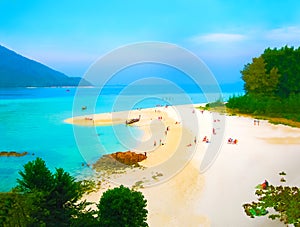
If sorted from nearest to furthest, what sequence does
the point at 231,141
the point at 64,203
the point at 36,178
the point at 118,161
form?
the point at 36,178
the point at 64,203
the point at 118,161
the point at 231,141

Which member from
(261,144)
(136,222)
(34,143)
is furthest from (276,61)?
(136,222)

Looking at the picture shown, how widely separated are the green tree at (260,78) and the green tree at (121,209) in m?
34.2

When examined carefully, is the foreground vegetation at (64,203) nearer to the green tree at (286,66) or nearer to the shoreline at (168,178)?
the shoreline at (168,178)

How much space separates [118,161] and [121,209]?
14215 mm

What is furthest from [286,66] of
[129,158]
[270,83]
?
[129,158]

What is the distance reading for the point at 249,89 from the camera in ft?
132

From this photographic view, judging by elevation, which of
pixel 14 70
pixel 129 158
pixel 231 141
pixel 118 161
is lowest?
pixel 118 161

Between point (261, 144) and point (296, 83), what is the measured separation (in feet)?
63.4

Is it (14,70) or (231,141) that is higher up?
(14,70)

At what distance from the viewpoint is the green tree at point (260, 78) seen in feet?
122

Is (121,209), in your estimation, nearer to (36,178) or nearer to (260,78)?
(36,178)

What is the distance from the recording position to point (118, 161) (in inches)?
798

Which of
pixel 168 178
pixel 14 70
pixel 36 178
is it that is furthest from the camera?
pixel 14 70

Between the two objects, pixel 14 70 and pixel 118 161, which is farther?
pixel 14 70
